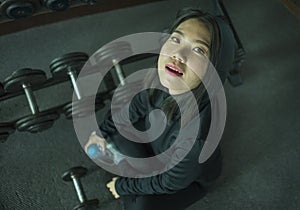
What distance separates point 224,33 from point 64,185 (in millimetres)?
746

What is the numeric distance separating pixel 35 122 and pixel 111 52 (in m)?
0.31

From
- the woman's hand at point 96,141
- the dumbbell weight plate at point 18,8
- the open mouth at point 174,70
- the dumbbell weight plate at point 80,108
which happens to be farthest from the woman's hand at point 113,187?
the dumbbell weight plate at point 18,8

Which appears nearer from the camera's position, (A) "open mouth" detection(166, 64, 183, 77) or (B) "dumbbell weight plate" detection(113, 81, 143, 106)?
(A) "open mouth" detection(166, 64, 183, 77)

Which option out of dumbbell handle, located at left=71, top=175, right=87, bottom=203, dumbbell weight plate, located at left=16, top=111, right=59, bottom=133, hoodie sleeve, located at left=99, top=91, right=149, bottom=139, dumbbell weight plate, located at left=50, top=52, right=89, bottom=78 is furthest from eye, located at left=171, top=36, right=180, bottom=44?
dumbbell handle, located at left=71, top=175, right=87, bottom=203

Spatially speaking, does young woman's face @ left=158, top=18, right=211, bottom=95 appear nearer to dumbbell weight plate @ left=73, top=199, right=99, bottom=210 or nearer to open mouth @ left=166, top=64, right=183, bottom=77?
open mouth @ left=166, top=64, right=183, bottom=77

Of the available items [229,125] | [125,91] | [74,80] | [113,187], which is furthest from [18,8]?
[229,125]

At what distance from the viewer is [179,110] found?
1117 millimetres

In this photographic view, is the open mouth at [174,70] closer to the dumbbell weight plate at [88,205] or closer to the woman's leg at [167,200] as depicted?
the woman's leg at [167,200]

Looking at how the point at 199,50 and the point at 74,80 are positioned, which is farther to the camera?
the point at 74,80

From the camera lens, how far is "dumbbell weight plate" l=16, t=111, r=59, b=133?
1.25m

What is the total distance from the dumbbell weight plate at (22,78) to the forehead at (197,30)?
47 centimetres

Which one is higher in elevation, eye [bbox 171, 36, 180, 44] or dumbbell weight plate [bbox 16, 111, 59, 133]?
eye [bbox 171, 36, 180, 44]

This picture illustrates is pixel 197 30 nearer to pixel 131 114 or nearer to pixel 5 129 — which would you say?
pixel 131 114

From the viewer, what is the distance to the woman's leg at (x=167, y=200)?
125 cm
